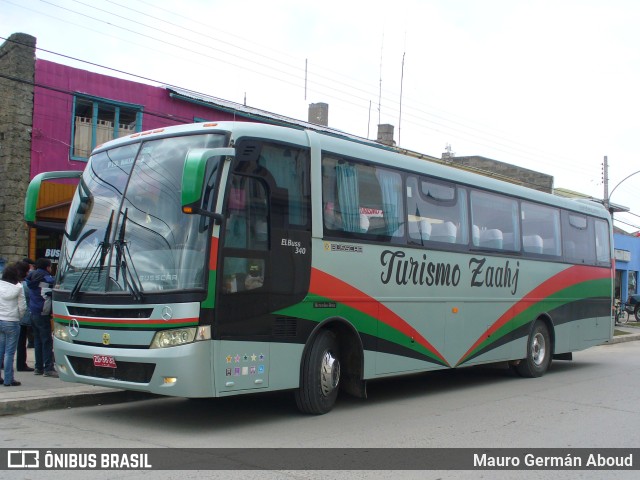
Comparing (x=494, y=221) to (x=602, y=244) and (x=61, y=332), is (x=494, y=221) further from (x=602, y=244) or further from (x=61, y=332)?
(x=61, y=332)

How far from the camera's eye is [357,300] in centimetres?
962

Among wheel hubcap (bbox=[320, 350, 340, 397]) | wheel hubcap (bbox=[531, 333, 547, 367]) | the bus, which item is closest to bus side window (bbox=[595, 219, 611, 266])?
wheel hubcap (bbox=[531, 333, 547, 367])

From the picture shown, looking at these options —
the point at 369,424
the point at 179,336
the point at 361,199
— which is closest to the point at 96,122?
the point at 361,199

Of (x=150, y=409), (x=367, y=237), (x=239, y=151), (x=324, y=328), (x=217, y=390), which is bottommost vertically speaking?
(x=150, y=409)

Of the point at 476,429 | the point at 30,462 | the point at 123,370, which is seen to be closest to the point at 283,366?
the point at 123,370

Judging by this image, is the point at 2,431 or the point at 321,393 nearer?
the point at 2,431

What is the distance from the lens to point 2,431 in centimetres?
772

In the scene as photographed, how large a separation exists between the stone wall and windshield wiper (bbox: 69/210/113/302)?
962 cm

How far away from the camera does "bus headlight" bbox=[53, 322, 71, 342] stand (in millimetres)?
8398

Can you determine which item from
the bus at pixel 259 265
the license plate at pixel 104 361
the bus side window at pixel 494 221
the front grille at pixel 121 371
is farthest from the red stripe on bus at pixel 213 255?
the bus side window at pixel 494 221

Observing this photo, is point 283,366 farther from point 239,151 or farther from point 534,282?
point 534,282

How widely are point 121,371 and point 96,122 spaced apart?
39.2 ft

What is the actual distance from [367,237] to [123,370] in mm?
3878

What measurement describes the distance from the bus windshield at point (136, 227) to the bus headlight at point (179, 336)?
0.47 meters
